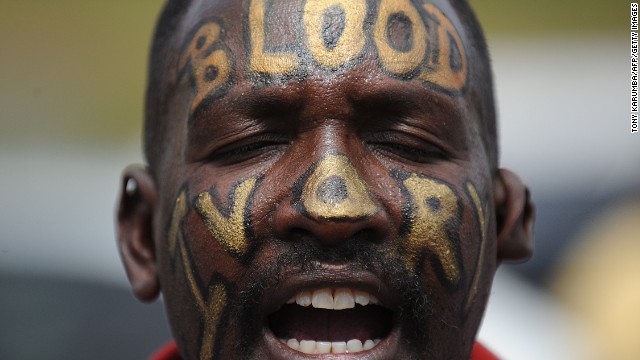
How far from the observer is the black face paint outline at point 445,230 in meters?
2.21

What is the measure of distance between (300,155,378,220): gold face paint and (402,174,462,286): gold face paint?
13cm

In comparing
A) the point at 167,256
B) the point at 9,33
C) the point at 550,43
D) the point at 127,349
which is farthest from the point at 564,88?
the point at 167,256

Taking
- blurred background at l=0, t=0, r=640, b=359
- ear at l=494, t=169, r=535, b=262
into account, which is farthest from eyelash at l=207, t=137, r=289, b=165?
blurred background at l=0, t=0, r=640, b=359

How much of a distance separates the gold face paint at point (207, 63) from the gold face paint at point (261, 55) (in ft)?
0.23

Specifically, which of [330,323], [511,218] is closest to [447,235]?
[330,323]

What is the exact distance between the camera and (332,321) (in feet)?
7.41

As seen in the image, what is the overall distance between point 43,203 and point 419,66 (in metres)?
3.06

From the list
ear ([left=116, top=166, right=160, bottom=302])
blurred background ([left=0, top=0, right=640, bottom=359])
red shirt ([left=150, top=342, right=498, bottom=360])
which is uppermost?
ear ([left=116, top=166, right=160, bottom=302])

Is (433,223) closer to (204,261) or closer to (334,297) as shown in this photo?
(334,297)

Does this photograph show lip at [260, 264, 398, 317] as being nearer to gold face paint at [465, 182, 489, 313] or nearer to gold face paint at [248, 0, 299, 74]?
gold face paint at [465, 182, 489, 313]

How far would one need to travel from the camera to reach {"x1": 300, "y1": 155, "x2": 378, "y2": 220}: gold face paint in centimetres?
211

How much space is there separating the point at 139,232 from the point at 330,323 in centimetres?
69

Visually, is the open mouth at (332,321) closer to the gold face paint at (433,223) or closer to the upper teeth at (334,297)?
the upper teeth at (334,297)

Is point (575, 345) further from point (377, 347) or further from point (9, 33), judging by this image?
point (9, 33)
